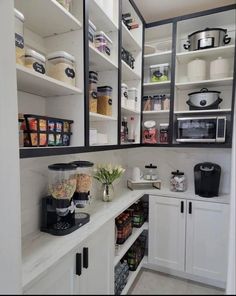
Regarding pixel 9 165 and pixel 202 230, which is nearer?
pixel 9 165

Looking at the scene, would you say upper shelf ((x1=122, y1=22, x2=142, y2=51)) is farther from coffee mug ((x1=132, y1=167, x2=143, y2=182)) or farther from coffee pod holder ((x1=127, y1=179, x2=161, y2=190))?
coffee pod holder ((x1=127, y1=179, x2=161, y2=190))

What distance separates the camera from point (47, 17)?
90 cm

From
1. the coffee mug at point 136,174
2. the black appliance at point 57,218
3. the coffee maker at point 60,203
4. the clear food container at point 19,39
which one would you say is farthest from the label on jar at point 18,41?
the coffee mug at point 136,174

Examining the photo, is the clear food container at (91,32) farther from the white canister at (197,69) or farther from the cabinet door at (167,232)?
the cabinet door at (167,232)

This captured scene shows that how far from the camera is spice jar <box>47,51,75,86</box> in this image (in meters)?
0.93

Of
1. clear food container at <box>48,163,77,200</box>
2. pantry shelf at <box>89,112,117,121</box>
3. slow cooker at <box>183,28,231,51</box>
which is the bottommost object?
clear food container at <box>48,163,77,200</box>

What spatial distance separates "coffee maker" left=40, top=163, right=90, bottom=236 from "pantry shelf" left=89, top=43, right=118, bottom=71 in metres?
0.62

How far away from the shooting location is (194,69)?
1.22m

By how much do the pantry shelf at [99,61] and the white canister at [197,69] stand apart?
47 centimetres

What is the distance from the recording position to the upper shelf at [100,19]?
1081 mm

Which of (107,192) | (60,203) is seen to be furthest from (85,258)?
(107,192)

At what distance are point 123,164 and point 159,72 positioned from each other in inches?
36.8

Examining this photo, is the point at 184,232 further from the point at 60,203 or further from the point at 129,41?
the point at 129,41

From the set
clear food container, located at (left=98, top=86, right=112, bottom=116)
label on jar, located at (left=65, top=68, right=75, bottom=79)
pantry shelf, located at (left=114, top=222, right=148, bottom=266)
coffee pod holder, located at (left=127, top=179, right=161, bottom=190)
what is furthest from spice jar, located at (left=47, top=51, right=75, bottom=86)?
coffee pod holder, located at (left=127, top=179, right=161, bottom=190)
